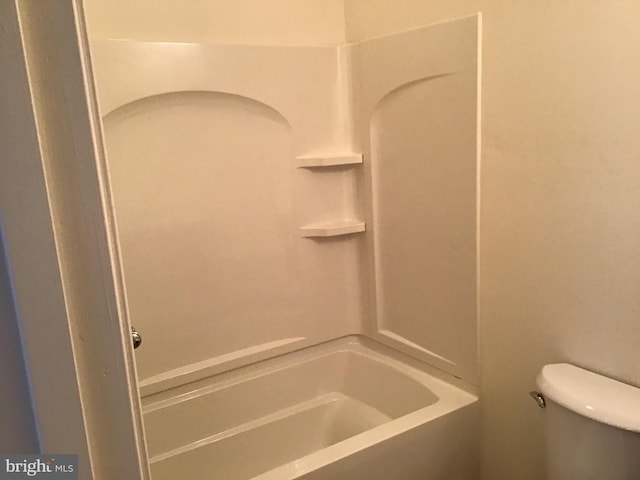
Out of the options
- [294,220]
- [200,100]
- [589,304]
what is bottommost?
[589,304]

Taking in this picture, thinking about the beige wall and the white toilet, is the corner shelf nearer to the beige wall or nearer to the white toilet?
the beige wall

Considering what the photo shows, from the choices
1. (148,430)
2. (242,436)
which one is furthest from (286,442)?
(148,430)

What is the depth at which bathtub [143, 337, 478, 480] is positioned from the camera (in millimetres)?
1842

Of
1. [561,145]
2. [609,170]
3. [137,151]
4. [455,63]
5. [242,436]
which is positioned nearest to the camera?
[609,170]

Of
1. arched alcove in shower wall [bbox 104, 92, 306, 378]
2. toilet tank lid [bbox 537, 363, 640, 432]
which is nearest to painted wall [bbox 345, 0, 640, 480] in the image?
toilet tank lid [bbox 537, 363, 640, 432]

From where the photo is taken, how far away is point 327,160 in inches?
90.4

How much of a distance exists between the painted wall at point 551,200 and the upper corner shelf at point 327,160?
1.91 ft

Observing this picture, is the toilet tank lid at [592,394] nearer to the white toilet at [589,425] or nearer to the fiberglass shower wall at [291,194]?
the white toilet at [589,425]

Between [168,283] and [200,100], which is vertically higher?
[200,100]

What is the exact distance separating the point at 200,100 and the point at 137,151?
1.01ft

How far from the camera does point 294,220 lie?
233 cm

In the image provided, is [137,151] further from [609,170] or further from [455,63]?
[609,170]

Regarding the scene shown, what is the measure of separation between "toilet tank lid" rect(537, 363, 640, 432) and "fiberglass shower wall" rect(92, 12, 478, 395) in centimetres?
41

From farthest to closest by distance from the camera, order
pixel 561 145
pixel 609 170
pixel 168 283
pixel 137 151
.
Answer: pixel 168 283 < pixel 137 151 < pixel 561 145 < pixel 609 170
